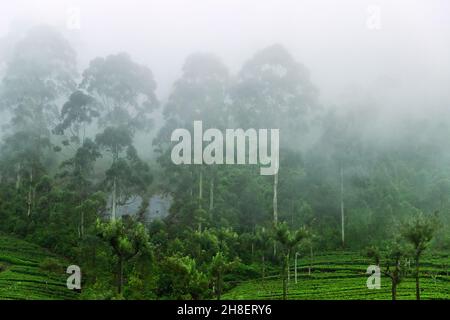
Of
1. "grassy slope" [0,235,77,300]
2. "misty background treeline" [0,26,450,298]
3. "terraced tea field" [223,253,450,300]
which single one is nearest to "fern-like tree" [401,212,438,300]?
"terraced tea field" [223,253,450,300]

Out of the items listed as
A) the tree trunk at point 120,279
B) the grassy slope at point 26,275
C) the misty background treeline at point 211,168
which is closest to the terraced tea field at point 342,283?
the misty background treeline at point 211,168

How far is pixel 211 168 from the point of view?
58.6 m

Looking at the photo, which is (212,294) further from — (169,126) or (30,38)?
(30,38)

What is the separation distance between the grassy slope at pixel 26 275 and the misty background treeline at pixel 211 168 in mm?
2350

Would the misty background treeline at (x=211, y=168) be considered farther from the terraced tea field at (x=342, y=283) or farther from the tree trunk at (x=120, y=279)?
the tree trunk at (x=120, y=279)

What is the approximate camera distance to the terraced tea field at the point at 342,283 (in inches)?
1443

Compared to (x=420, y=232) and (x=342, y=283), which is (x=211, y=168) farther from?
(x=420, y=232)

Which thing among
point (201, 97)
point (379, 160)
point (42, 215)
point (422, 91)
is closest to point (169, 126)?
point (201, 97)

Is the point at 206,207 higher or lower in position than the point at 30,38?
lower

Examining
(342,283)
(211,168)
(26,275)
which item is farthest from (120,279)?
(211,168)

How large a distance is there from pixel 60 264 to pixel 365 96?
46769 millimetres

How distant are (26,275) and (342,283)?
24432 millimetres

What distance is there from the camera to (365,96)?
73.5m

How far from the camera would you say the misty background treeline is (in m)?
52.4
